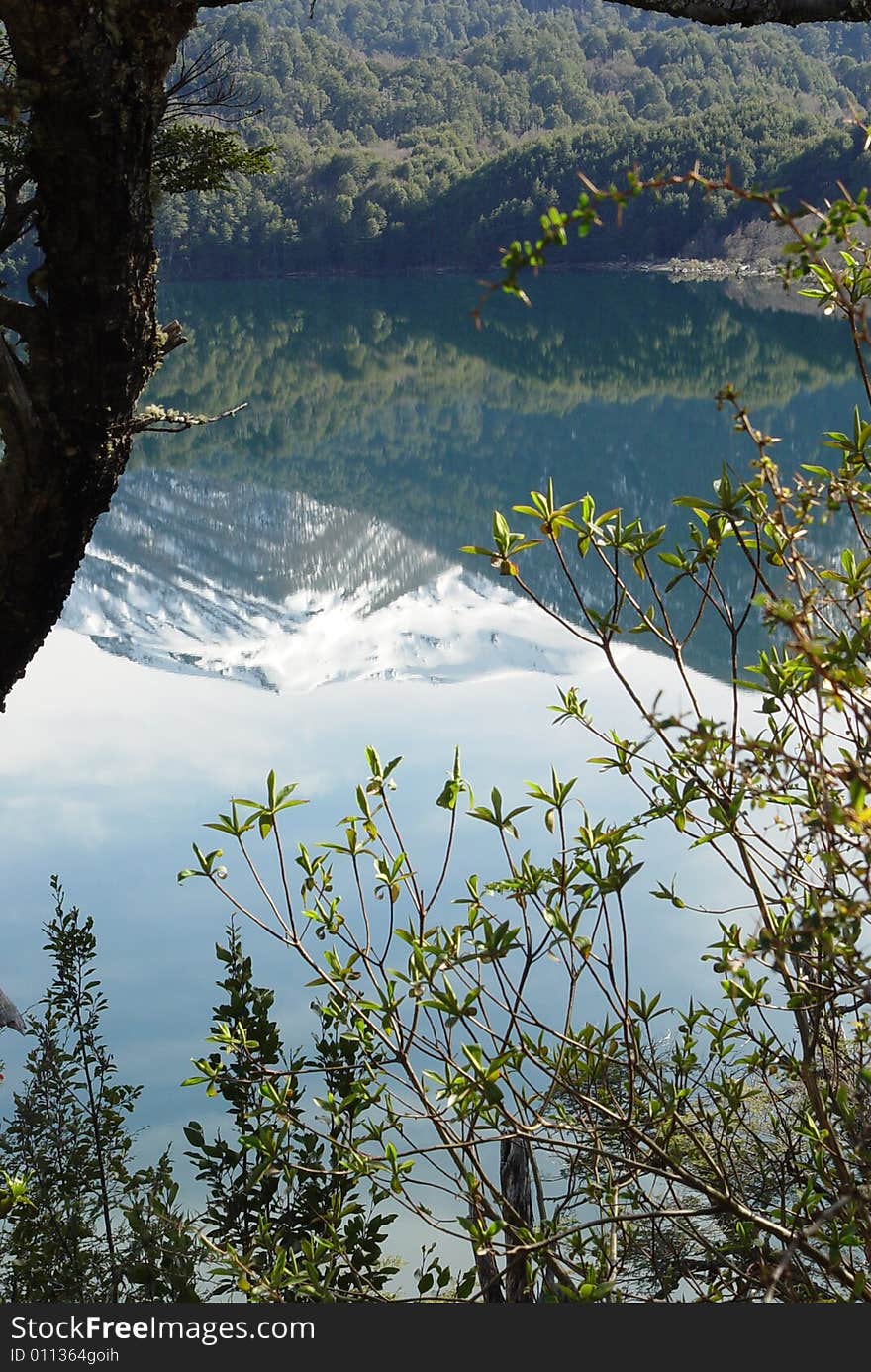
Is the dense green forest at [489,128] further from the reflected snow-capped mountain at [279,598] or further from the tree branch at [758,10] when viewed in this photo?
the tree branch at [758,10]

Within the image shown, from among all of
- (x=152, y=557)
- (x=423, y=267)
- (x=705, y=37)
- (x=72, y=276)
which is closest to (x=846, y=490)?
(x=72, y=276)

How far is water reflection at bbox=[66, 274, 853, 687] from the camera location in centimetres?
918

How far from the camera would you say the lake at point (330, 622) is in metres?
4.43

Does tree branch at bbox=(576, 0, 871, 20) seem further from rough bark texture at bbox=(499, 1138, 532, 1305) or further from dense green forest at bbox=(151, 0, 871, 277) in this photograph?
dense green forest at bbox=(151, 0, 871, 277)

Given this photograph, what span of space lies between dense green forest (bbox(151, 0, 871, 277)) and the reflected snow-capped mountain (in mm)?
11383

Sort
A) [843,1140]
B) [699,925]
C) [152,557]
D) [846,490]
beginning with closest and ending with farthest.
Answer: [846,490] → [843,1140] → [699,925] → [152,557]

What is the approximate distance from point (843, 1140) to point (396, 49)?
88446 millimetres

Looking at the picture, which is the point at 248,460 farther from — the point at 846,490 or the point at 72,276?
the point at 846,490

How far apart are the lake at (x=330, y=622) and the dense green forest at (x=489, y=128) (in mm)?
7311

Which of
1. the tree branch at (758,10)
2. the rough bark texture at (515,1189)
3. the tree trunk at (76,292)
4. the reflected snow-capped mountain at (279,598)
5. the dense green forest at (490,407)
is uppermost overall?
the dense green forest at (490,407)

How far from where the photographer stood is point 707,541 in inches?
57.1

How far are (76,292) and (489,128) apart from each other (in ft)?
189

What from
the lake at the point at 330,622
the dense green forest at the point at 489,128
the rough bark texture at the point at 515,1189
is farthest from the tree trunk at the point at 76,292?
the dense green forest at the point at 489,128

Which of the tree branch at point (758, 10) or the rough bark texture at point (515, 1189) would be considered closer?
the rough bark texture at point (515, 1189)
